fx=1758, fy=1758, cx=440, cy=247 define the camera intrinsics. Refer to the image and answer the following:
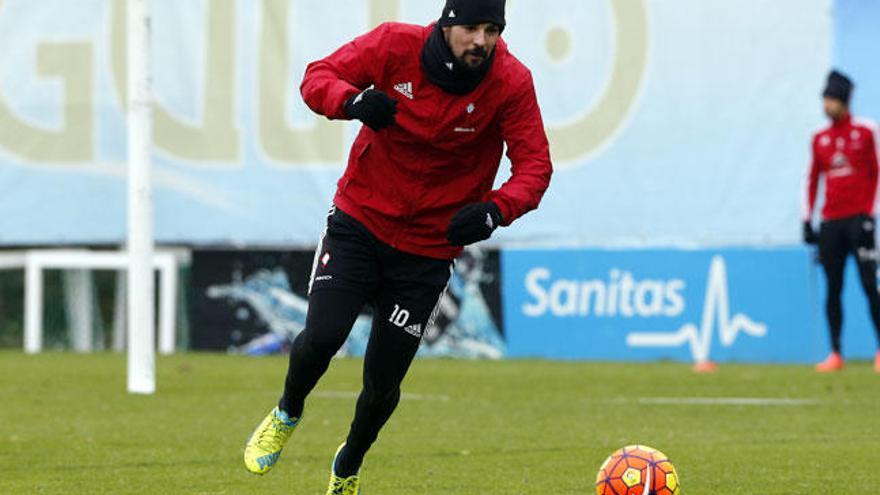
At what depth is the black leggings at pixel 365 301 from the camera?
23.4 ft

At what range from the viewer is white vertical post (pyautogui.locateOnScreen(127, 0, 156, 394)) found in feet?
43.7

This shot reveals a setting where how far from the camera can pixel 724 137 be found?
18000mm

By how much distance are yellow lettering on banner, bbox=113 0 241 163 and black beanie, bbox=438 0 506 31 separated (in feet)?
41.4

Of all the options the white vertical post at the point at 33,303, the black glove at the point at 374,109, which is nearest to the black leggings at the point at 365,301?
the black glove at the point at 374,109

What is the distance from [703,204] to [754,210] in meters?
0.52

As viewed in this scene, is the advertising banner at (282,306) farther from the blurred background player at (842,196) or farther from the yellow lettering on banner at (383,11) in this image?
the blurred background player at (842,196)

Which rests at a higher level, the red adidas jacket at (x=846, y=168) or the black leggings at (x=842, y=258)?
the red adidas jacket at (x=846, y=168)

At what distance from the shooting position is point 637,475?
6.98 metres

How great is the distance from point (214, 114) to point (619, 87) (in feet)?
14.7

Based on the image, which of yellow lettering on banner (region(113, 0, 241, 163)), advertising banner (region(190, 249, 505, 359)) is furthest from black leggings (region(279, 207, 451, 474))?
yellow lettering on banner (region(113, 0, 241, 163))

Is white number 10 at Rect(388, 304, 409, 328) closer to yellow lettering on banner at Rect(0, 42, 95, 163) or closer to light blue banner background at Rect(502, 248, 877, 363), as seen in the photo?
light blue banner background at Rect(502, 248, 877, 363)

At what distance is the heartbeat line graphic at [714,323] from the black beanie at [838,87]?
2321 millimetres

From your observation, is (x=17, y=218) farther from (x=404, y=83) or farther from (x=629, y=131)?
(x=404, y=83)

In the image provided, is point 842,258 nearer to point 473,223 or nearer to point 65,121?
point 65,121
